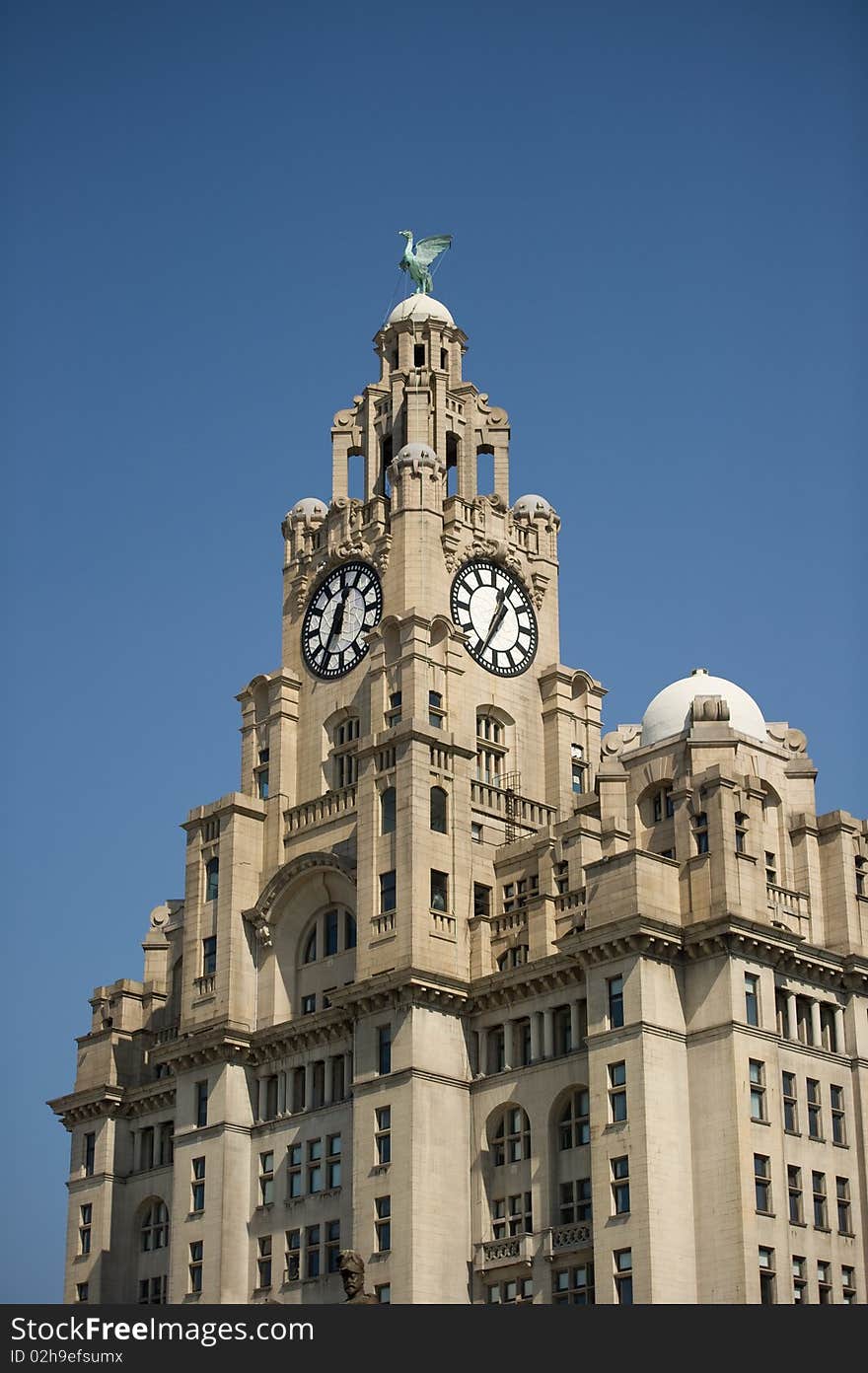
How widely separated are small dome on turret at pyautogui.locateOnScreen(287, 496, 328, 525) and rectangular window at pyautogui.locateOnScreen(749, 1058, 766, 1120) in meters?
38.3

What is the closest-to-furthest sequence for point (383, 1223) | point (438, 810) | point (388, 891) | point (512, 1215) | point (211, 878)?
point (512, 1215), point (383, 1223), point (388, 891), point (438, 810), point (211, 878)

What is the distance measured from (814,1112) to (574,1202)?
9.84 m

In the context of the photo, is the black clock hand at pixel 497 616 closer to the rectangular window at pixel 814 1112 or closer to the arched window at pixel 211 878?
the arched window at pixel 211 878

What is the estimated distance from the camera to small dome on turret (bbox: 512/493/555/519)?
350 ft

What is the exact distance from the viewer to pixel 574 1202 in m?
83.4

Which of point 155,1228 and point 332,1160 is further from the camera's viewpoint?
point 155,1228

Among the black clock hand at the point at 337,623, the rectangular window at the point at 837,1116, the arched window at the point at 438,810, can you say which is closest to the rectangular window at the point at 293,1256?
the arched window at the point at 438,810

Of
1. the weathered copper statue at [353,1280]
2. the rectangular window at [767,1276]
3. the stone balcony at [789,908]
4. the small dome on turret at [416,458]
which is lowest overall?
the weathered copper statue at [353,1280]

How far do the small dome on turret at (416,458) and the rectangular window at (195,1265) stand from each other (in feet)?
118

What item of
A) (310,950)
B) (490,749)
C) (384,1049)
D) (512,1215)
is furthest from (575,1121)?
(490,749)

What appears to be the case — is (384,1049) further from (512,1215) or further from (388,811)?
(388,811)

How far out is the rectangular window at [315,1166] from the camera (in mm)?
92062

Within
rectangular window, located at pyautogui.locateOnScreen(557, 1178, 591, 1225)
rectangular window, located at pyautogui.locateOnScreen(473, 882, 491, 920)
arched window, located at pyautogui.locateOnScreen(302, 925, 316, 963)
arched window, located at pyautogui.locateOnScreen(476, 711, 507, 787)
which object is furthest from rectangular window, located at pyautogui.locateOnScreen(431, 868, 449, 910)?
rectangular window, located at pyautogui.locateOnScreen(557, 1178, 591, 1225)

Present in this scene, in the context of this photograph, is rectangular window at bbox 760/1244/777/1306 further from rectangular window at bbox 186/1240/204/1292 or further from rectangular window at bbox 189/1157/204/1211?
rectangular window at bbox 189/1157/204/1211
